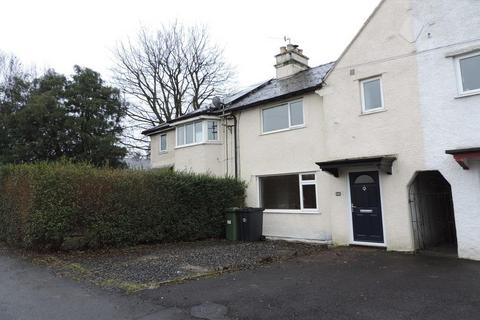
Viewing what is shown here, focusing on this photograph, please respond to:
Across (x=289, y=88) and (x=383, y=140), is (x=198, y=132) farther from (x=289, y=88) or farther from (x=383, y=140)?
(x=383, y=140)

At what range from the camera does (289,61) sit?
18594 mm

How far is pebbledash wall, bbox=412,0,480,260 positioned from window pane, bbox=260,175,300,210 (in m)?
5.18

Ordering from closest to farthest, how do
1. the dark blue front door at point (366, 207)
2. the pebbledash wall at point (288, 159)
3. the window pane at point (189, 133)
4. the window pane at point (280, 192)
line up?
1. the dark blue front door at point (366, 207)
2. the pebbledash wall at point (288, 159)
3. the window pane at point (280, 192)
4. the window pane at point (189, 133)

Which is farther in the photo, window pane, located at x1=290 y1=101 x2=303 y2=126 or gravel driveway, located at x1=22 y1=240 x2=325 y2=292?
window pane, located at x1=290 y1=101 x2=303 y2=126

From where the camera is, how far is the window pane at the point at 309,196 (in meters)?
13.4

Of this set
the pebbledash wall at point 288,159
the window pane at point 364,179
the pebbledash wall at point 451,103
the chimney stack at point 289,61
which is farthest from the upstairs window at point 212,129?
the pebbledash wall at point 451,103

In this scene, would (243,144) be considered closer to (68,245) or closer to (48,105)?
(68,245)

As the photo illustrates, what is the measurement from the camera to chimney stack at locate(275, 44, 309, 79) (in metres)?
18.6

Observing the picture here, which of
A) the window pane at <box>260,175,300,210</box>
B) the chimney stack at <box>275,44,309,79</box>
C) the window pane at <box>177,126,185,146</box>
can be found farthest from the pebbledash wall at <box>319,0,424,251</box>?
the window pane at <box>177,126,185,146</box>

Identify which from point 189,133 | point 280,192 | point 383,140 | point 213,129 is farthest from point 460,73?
point 189,133

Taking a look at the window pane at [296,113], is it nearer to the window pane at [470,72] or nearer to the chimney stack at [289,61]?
the chimney stack at [289,61]

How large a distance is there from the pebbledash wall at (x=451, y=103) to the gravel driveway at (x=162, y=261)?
420cm

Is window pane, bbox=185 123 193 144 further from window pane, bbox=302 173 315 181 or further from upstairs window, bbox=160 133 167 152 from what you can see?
window pane, bbox=302 173 315 181

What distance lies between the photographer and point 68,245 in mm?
11453
